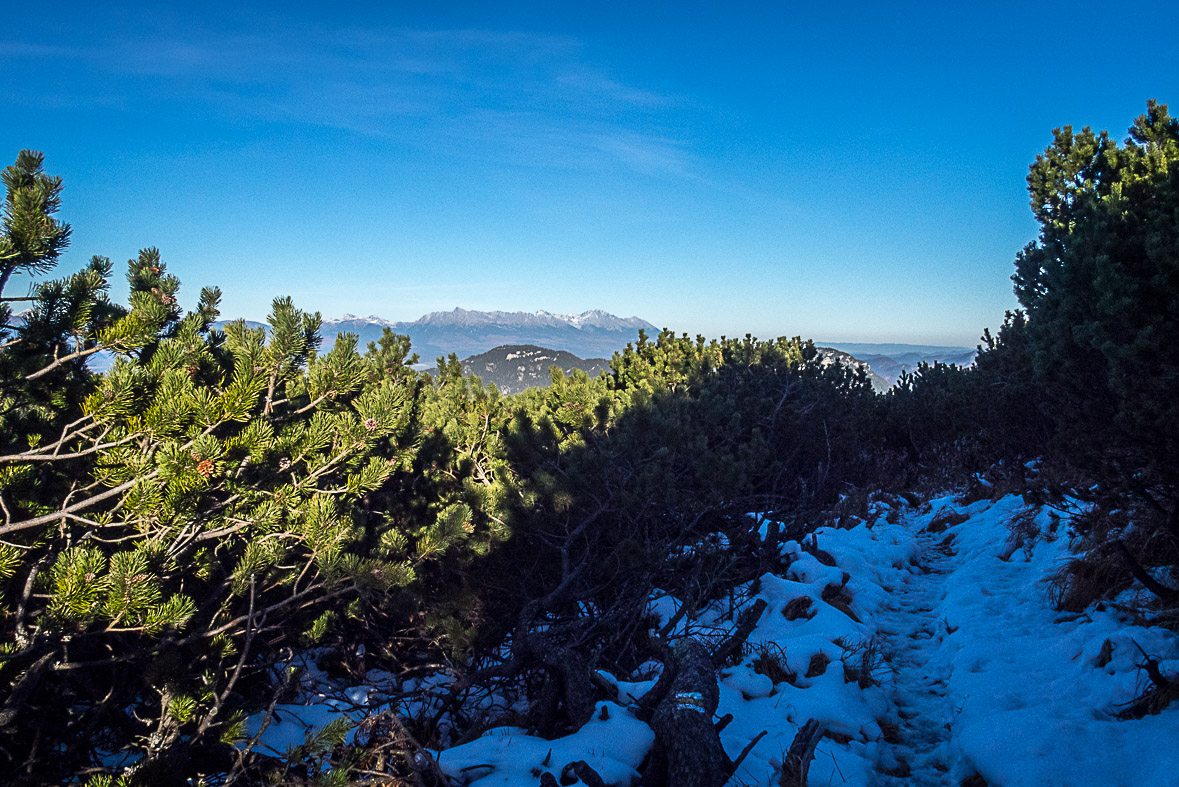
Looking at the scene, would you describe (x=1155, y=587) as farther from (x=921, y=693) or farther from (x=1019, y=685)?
(x=921, y=693)

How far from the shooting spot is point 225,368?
3643 millimetres

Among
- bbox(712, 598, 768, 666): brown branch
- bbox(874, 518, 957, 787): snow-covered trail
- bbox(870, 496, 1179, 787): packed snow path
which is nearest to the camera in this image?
bbox(870, 496, 1179, 787): packed snow path

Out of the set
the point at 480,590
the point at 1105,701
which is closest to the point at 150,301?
the point at 480,590

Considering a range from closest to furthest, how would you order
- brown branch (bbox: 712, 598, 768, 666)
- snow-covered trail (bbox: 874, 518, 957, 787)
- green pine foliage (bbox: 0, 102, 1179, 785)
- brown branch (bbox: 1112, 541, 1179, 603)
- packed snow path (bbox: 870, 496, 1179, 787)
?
green pine foliage (bbox: 0, 102, 1179, 785) < packed snow path (bbox: 870, 496, 1179, 787) < snow-covered trail (bbox: 874, 518, 957, 787) < brown branch (bbox: 1112, 541, 1179, 603) < brown branch (bbox: 712, 598, 768, 666)

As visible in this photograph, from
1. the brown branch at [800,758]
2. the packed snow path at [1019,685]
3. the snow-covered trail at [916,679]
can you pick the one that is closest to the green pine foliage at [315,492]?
the packed snow path at [1019,685]

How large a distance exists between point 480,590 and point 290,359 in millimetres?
3120

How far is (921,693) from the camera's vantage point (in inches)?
170

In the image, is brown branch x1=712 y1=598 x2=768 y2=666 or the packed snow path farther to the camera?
brown branch x1=712 y1=598 x2=768 y2=666

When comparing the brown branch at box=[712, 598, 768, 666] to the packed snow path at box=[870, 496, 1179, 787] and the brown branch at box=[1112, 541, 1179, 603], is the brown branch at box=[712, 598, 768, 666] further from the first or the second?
the brown branch at box=[1112, 541, 1179, 603]

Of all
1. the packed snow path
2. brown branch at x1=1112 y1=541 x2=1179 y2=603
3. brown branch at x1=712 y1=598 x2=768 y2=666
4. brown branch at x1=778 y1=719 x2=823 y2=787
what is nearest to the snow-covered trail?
the packed snow path

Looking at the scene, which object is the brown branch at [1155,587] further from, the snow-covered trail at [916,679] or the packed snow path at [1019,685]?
the snow-covered trail at [916,679]

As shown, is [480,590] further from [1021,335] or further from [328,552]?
[1021,335]

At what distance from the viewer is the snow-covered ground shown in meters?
3.07

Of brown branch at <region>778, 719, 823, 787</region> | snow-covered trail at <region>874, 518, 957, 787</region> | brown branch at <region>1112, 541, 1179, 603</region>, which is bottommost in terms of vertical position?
snow-covered trail at <region>874, 518, 957, 787</region>
